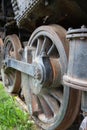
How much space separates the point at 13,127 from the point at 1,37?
1.74 meters

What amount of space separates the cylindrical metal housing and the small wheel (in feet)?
5.43

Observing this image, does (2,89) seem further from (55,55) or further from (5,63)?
(55,55)

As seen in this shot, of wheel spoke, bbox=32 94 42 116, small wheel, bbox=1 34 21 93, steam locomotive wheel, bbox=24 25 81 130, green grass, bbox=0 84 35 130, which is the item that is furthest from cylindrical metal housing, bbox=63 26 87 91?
small wheel, bbox=1 34 21 93

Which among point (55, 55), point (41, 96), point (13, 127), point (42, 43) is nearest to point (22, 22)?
point (42, 43)

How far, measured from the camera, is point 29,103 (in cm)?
268

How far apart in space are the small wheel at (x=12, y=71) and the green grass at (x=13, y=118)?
0.74 feet

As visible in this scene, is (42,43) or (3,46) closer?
(42,43)

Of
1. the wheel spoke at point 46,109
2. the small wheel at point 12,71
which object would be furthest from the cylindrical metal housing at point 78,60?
the small wheel at point 12,71

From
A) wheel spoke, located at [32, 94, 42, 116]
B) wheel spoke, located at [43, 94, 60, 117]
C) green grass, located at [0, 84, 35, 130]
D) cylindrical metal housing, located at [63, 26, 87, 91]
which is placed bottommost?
green grass, located at [0, 84, 35, 130]

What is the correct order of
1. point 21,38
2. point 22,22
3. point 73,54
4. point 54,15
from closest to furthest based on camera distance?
point 73,54
point 54,15
point 22,22
point 21,38

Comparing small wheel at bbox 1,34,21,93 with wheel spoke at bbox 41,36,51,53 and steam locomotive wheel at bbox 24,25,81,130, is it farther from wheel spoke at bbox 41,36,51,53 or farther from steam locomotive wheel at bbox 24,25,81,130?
wheel spoke at bbox 41,36,51,53

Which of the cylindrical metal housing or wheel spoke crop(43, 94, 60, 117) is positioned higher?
the cylindrical metal housing

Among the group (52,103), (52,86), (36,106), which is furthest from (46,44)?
(36,106)

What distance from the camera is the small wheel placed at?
3.22 m
